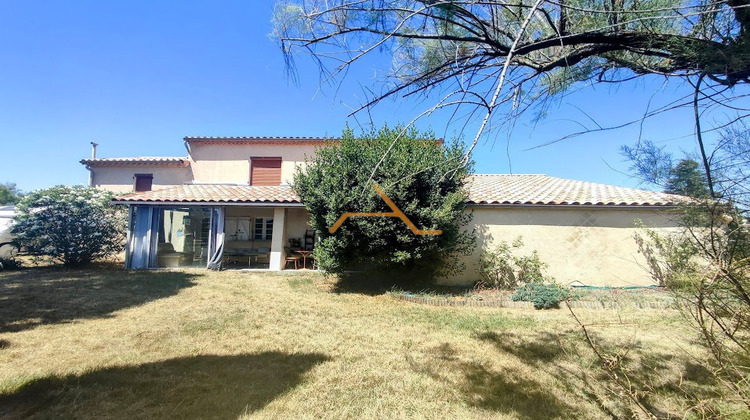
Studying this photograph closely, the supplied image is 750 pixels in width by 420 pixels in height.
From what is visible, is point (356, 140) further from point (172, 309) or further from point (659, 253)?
point (659, 253)

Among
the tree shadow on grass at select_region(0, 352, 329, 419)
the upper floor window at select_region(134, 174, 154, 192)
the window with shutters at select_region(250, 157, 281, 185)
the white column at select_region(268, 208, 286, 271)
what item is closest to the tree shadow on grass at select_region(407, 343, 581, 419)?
the tree shadow on grass at select_region(0, 352, 329, 419)

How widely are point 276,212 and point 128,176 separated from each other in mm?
11973

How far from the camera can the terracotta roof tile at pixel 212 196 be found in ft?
40.6

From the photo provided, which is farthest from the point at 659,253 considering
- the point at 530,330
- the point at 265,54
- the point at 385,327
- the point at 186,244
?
the point at 186,244

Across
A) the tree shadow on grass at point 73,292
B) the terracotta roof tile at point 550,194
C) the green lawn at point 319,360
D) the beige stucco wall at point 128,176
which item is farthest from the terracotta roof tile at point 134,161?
the terracotta roof tile at point 550,194

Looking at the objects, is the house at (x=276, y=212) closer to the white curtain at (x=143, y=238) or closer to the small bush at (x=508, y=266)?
the white curtain at (x=143, y=238)

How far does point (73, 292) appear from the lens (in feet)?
28.1

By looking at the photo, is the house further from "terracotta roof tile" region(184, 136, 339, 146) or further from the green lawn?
the green lawn

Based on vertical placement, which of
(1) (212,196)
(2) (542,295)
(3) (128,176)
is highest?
(3) (128,176)

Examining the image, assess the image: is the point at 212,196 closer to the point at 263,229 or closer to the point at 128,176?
the point at 263,229

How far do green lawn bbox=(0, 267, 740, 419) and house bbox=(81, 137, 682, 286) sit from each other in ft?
6.78

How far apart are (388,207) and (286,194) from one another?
659cm

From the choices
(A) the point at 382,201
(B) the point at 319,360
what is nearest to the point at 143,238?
(A) the point at 382,201

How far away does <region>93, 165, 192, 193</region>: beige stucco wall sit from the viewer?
59.6 feet
